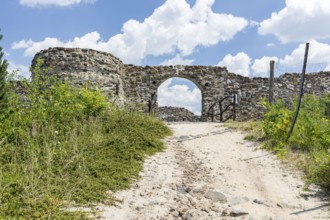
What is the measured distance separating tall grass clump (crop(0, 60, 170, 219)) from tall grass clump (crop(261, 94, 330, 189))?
253 centimetres

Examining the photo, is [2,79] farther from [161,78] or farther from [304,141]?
[161,78]

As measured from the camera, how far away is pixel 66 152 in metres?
5.33

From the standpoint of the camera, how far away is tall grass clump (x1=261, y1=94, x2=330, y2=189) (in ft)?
17.5

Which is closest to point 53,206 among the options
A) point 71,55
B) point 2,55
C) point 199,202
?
point 199,202

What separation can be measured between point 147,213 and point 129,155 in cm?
199

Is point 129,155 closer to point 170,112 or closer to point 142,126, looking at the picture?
point 142,126

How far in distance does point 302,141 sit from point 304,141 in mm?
47

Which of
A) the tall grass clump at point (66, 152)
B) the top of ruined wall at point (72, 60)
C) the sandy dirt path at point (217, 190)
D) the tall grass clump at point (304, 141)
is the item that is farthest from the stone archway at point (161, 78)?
the sandy dirt path at point (217, 190)

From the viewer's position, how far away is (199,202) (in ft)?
14.5

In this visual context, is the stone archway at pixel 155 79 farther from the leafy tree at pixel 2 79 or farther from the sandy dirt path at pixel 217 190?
the sandy dirt path at pixel 217 190

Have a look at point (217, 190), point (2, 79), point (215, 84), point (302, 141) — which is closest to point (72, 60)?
point (2, 79)

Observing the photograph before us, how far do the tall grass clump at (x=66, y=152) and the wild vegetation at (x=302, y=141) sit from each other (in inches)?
98.0

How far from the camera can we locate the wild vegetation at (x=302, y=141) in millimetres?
5367

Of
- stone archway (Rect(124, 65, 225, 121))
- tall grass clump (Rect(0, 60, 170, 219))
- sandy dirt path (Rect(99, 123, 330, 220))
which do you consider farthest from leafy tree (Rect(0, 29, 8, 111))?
stone archway (Rect(124, 65, 225, 121))
